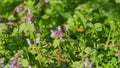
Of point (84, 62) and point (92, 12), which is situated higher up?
point (92, 12)

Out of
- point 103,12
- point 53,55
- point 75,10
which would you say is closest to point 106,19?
point 103,12

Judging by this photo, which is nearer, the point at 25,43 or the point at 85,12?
the point at 25,43

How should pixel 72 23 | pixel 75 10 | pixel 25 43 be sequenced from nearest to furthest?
pixel 25 43 → pixel 72 23 → pixel 75 10

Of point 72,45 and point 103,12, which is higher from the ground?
point 103,12

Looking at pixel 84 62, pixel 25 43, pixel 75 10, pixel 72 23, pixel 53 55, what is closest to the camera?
pixel 84 62

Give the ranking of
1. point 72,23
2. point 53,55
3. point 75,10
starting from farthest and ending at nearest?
point 75,10
point 72,23
point 53,55

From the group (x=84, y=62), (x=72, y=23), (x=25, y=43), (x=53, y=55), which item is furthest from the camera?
(x=72, y=23)

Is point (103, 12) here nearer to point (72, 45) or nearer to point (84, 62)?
point (72, 45)

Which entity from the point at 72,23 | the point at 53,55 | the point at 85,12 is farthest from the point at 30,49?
the point at 85,12

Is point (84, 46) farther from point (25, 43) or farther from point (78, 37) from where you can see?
point (25, 43)
